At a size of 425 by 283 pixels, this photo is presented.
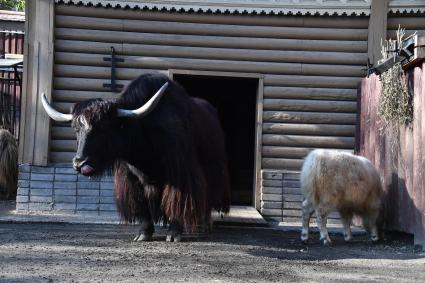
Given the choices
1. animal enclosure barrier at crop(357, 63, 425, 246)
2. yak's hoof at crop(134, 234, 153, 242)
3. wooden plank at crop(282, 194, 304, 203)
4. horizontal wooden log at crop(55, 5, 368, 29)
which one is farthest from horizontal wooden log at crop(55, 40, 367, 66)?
yak's hoof at crop(134, 234, 153, 242)

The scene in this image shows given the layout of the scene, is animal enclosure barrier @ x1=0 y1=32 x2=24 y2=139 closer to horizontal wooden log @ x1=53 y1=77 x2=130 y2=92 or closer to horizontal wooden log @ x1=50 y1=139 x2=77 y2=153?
horizontal wooden log @ x1=53 y1=77 x2=130 y2=92

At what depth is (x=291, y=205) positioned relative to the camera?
10.6m

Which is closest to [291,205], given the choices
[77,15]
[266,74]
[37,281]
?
[266,74]

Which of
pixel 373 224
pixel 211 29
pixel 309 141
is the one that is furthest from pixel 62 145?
pixel 373 224

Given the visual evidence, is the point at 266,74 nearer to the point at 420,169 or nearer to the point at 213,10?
the point at 213,10

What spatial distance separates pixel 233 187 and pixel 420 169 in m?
7.36

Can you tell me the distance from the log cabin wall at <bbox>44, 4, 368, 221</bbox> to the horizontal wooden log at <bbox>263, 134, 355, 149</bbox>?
16mm

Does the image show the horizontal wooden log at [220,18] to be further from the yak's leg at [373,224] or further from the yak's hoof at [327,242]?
the yak's hoof at [327,242]

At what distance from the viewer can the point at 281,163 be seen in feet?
35.2

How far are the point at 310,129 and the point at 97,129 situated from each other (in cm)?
441

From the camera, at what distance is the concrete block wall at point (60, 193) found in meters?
10.3

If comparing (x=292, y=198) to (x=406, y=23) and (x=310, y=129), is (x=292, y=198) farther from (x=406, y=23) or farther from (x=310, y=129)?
(x=406, y=23)

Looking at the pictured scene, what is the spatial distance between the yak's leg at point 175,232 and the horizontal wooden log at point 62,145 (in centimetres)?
334

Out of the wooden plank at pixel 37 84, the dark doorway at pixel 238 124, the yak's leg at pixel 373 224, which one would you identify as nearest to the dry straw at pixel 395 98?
the yak's leg at pixel 373 224
